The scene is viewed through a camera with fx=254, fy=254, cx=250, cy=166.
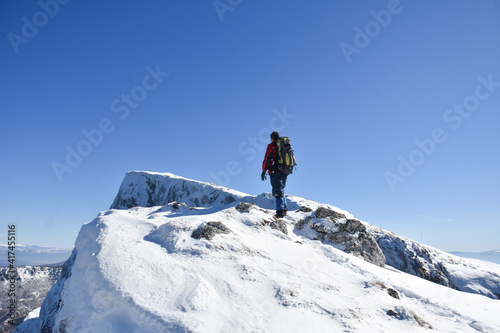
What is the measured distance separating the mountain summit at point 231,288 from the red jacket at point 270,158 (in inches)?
83.0

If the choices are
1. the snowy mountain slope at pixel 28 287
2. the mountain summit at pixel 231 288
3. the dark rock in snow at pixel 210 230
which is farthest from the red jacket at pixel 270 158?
the snowy mountain slope at pixel 28 287

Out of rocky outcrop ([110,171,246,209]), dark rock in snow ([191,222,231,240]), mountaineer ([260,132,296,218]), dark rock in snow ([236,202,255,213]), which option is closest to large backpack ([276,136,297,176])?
mountaineer ([260,132,296,218])

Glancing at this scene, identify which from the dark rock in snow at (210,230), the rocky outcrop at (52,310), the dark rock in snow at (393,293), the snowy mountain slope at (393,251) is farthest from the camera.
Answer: the snowy mountain slope at (393,251)

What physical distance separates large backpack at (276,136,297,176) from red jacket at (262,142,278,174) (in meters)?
0.22

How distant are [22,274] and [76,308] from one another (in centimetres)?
25406

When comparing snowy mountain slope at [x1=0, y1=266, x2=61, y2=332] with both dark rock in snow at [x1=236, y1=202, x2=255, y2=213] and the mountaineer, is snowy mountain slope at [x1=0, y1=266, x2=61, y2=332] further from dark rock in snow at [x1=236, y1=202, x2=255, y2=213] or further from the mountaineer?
the mountaineer

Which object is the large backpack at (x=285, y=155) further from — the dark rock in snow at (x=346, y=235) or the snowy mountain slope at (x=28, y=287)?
the snowy mountain slope at (x=28, y=287)

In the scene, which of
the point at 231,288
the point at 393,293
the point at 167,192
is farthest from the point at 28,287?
the point at 393,293

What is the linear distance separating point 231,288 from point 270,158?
6507mm

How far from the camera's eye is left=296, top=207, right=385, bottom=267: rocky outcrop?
10.0m

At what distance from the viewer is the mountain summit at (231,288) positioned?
4180 mm

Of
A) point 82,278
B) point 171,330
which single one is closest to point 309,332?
point 171,330

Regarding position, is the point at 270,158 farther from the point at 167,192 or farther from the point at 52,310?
the point at 167,192

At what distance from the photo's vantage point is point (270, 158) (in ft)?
35.2
